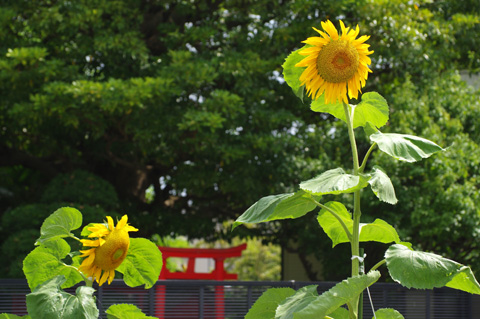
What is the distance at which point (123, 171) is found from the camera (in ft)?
39.4

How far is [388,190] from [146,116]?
25.9 ft

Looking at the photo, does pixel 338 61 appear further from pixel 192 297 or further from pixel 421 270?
pixel 192 297

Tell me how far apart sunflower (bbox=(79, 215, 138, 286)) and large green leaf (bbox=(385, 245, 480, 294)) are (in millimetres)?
837

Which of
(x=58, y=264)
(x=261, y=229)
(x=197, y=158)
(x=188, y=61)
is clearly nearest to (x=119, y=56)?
(x=188, y=61)

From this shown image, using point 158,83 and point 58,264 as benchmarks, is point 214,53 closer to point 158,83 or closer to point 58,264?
point 158,83

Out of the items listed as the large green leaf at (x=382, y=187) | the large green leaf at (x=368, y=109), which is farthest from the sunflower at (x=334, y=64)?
the large green leaf at (x=382, y=187)

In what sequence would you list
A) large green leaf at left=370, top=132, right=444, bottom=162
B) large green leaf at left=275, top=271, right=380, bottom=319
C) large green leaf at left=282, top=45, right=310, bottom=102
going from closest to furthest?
1. large green leaf at left=275, top=271, right=380, bottom=319
2. large green leaf at left=370, top=132, right=444, bottom=162
3. large green leaf at left=282, top=45, right=310, bottom=102

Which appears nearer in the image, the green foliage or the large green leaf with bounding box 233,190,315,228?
the large green leaf with bounding box 233,190,315,228

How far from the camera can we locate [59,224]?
214 cm

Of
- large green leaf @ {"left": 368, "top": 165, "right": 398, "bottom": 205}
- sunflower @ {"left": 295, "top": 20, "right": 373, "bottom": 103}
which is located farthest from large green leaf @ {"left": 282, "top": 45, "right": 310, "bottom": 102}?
large green leaf @ {"left": 368, "top": 165, "right": 398, "bottom": 205}

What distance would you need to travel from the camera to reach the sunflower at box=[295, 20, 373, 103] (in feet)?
6.19

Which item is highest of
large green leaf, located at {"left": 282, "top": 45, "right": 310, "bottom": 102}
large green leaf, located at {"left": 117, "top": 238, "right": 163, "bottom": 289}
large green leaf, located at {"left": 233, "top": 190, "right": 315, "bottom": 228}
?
large green leaf, located at {"left": 282, "top": 45, "right": 310, "bottom": 102}

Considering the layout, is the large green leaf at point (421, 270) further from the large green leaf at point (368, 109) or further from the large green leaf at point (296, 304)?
the large green leaf at point (368, 109)

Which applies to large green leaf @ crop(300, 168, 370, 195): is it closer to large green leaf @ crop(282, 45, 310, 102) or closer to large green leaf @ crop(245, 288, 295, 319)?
large green leaf @ crop(282, 45, 310, 102)
